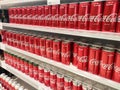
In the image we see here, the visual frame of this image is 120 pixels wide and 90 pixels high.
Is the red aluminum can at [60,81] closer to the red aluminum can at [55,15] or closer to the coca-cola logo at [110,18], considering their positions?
the red aluminum can at [55,15]

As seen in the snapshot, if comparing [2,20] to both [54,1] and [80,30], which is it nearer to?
[54,1]

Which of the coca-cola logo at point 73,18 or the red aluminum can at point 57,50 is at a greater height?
the coca-cola logo at point 73,18

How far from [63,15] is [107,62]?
539 mm

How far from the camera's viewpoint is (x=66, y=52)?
1314 mm

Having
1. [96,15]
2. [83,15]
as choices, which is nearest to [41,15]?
[83,15]

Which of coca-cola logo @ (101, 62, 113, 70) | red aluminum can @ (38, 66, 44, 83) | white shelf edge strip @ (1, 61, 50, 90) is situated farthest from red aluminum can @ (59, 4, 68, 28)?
white shelf edge strip @ (1, 61, 50, 90)

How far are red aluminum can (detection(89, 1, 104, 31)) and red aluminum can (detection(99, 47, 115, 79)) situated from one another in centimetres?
17

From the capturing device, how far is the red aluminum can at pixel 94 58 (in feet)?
3.55

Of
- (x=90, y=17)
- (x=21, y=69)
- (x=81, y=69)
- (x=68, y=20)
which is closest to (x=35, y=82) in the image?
(x=21, y=69)

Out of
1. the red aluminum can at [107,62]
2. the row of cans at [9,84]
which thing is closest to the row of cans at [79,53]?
the red aluminum can at [107,62]

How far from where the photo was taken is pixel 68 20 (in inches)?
48.4

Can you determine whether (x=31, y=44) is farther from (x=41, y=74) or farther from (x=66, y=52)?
(x=66, y=52)

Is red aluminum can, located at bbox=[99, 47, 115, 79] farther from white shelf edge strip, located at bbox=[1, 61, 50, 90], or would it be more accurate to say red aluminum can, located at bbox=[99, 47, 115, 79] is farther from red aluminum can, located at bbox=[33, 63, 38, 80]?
red aluminum can, located at bbox=[33, 63, 38, 80]

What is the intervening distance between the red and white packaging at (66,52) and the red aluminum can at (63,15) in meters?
0.16
